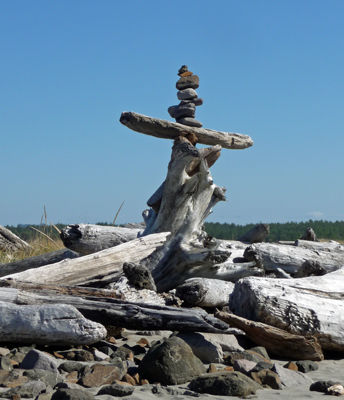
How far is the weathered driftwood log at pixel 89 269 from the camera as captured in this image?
6160 mm

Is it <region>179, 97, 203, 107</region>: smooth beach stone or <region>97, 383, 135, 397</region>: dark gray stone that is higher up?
<region>179, 97, 203, 107</region>: smooth beach stone

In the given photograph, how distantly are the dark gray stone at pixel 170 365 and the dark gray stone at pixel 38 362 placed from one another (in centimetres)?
74

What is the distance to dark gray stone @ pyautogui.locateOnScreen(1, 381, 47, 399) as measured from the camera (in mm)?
3164

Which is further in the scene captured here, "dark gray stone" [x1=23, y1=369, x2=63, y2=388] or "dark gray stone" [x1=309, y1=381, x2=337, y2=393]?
"dark gray stone" [x1=309, y1=381, x2=337, y2=393]

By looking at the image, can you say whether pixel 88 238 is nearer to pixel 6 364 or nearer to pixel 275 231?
pixel 6 364

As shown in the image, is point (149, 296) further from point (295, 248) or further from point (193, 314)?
point (295, 248)

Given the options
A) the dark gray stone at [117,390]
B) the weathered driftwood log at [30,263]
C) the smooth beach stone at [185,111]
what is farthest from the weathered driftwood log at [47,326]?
the smooth beach stone at [185,111]

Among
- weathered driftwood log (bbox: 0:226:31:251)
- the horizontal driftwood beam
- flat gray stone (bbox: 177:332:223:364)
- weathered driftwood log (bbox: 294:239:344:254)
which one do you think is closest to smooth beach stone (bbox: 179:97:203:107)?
the horizontal driftwood beam

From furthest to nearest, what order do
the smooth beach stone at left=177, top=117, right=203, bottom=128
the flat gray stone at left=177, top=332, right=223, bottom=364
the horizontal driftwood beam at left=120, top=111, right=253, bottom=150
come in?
the smooth beach stone at left=177, top=117, right=203, bottom=128 → the horizontal driftwood beam at left=120, top=111, right=253, bottom=150 → the flat gray stone at left=177, top=332, right=223, bottom=364

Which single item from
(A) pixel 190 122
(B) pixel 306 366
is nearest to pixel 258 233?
(A) pixel 190 122

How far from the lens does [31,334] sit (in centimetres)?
414

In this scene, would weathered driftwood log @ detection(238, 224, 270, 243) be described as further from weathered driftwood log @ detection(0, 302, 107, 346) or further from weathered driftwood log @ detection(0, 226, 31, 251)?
weathered driftwood log @ detection(0, 226, 31, 251)

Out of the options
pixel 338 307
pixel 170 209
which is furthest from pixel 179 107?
pixel 338 307

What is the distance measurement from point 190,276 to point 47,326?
10.8 feet
